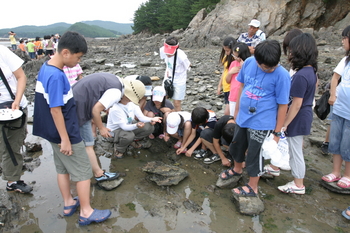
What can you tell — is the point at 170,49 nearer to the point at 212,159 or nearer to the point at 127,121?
the point at 127,121

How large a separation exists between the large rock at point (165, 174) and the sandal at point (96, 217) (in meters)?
0.79

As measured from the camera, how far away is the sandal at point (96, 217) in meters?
2.39

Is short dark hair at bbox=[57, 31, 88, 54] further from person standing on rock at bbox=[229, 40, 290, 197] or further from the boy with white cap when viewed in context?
the boy with white cap

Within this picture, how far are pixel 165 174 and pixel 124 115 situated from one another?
3.57ft

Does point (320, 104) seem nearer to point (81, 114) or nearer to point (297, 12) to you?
point (81, 114)

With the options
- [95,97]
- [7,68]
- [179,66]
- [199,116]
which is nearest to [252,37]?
[179,66]

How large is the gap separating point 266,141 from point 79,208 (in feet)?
7.25

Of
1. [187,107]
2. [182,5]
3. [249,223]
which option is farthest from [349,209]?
[182,5]

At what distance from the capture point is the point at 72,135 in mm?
2268

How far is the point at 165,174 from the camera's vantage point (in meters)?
3.15

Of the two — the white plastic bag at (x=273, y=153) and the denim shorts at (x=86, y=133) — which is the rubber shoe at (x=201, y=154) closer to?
the white plastic bag at (x=273, y=153)

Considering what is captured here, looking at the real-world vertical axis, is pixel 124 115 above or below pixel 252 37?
below

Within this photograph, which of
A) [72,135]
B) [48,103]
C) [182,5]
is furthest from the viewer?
[182,5]

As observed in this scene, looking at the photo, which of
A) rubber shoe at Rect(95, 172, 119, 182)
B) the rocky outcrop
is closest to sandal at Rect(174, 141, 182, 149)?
rubber shoe at Rect(95, 172, 119, 182)
